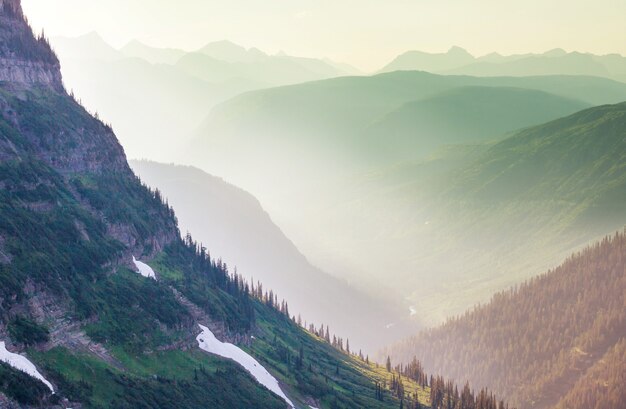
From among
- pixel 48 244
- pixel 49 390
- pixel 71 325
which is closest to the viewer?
pixel 49 390

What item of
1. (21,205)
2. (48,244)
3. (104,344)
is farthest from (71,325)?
(21,205)

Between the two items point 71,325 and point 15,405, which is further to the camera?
point 71,325

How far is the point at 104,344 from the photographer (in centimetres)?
18262

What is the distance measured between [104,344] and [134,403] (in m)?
19.4

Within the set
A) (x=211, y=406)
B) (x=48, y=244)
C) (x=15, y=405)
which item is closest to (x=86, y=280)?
(x=48, y=244)

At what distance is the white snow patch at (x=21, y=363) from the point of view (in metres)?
144

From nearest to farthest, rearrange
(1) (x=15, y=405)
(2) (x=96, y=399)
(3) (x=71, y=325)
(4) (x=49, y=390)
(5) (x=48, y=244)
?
(1) (x=15, y=405)
(4) (x=49, y=390)
(2) (x=96, y=399)
(3) (x=71, y=325)
(5) (x=48, y=244)

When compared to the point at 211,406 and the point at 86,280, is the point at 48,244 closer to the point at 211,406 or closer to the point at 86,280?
the point at 86,280

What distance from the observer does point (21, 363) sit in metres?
147

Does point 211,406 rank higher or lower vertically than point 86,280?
lower

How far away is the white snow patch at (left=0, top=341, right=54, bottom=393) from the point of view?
473 feet

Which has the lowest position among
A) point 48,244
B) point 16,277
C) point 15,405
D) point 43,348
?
point 15,405

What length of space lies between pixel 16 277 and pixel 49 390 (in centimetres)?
3136

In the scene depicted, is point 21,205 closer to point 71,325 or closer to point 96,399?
point 71,325
